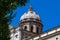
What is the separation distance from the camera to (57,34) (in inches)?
2333

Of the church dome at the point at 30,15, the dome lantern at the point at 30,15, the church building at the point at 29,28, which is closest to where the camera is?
the church building at the point at 29,28

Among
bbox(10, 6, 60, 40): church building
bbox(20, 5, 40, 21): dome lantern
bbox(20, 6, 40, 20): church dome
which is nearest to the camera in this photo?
bbox(10, 6, 60, 40): church building

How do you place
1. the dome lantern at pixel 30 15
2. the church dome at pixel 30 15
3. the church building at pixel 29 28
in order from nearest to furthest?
the church building at pixel 29 28
the dome lantern at pixel 30 15
the church dome at pixel 30 15

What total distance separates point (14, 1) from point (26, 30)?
52.9 metres

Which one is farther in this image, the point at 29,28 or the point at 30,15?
the point at 30,15

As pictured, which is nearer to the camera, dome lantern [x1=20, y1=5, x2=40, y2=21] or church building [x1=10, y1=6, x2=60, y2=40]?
church building [x1=10, y1=6, x2=60, y2=40]

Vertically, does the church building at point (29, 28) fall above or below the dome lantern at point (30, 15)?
below

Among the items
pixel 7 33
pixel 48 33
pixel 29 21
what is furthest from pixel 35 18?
pixel 7 33

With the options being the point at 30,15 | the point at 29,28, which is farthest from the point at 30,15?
the point at 29,28

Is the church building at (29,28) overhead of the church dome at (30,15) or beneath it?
beneath

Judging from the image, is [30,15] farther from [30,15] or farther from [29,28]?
[29,28]

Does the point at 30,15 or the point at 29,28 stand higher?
the point at 30,15

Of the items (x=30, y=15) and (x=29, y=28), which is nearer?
(x=29, y=28)

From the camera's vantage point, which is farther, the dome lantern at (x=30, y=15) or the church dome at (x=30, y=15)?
the church dome at (x=30, y=15)
